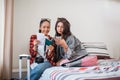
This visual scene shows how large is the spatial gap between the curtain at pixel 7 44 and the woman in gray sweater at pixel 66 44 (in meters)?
0.65

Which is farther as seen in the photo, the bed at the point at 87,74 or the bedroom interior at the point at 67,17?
the bedroom interior at the point at 67,17

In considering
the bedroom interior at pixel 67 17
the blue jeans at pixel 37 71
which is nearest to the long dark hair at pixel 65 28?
the bedroom interior at pixel 67 17

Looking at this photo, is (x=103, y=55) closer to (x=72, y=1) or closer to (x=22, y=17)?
(x=72, y=1)

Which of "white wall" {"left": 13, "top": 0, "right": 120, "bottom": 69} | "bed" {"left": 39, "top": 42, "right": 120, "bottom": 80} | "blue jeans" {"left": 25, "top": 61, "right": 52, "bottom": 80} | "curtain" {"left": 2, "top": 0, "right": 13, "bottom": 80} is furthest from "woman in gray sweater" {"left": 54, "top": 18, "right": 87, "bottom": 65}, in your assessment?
"curtain" {"left": 2, "top": 0, "right": 13, "bottom": 80}

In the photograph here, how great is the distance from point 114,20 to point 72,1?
87cm

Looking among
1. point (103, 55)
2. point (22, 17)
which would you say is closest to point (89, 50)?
point (103, 55)

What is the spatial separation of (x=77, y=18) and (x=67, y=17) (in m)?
0.18

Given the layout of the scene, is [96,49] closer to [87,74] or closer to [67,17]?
[67,17]

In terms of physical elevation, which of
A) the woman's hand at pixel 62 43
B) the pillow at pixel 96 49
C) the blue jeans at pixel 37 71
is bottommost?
the blue jeans at pixel 37 71

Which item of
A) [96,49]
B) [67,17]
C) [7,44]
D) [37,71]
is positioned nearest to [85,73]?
[37,71]

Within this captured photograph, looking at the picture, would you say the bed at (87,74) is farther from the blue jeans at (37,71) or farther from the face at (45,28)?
the face at (45,28)

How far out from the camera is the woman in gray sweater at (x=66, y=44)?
2688mm

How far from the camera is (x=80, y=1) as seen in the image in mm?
3207

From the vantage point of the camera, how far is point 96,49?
118 inches
